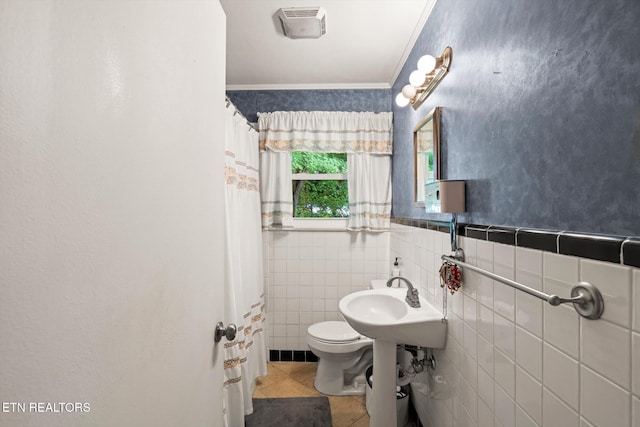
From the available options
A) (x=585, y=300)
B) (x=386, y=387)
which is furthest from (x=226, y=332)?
(x=386, y=387)

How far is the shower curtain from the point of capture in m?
1.77

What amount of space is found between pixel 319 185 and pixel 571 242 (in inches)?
87.6

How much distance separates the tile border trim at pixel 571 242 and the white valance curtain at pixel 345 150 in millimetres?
1541

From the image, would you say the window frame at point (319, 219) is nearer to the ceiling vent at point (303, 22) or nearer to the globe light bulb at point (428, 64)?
the ceiling vent at point (303, 22)

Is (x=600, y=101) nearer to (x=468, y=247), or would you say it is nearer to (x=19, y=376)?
(x=468, y=247)

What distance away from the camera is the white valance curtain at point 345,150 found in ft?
8.57

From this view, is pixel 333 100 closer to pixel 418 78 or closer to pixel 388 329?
pixel 418 78

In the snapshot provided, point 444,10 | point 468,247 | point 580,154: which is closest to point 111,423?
point 580,154

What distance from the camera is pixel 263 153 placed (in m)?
2.65

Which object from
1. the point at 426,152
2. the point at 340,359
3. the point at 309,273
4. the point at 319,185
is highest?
the point at 426,152

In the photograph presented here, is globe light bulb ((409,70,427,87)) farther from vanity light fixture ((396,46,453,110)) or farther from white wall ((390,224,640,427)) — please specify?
white wall ((390,224,640,427))

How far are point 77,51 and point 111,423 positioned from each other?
0.56 meters

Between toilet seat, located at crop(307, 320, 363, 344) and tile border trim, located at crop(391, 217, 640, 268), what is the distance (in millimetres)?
1351

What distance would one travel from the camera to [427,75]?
155 centimetres
